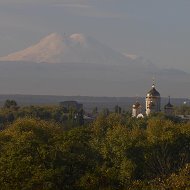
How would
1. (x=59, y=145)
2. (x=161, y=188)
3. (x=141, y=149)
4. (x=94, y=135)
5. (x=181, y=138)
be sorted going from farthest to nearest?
(x=94, y=135) < (x=181, y=138) < (x=141, y=149) < (x=59, y=145) < (x=161, y=188)

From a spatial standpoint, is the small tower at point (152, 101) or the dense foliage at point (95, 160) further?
the small tower at point (152, 101)

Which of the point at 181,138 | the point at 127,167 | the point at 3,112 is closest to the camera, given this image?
the point at 127,167

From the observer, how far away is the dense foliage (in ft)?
107

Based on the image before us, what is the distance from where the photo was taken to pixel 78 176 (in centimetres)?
3366

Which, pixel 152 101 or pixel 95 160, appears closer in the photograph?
pixel 95 160

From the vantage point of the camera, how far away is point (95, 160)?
41.1 m

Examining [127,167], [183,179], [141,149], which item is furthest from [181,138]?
[183,179]

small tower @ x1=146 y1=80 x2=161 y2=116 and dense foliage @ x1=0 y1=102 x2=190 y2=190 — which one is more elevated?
small tower @ x1=146 y1=80 x2=161 y2=116

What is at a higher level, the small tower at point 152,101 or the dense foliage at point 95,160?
the small tower at point 152,101

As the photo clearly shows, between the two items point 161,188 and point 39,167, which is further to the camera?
point 39,167

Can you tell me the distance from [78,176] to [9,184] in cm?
335

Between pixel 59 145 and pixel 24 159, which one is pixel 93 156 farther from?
pixel 24 159

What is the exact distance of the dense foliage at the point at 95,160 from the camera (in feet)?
107

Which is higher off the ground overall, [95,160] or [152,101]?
[152,101]
